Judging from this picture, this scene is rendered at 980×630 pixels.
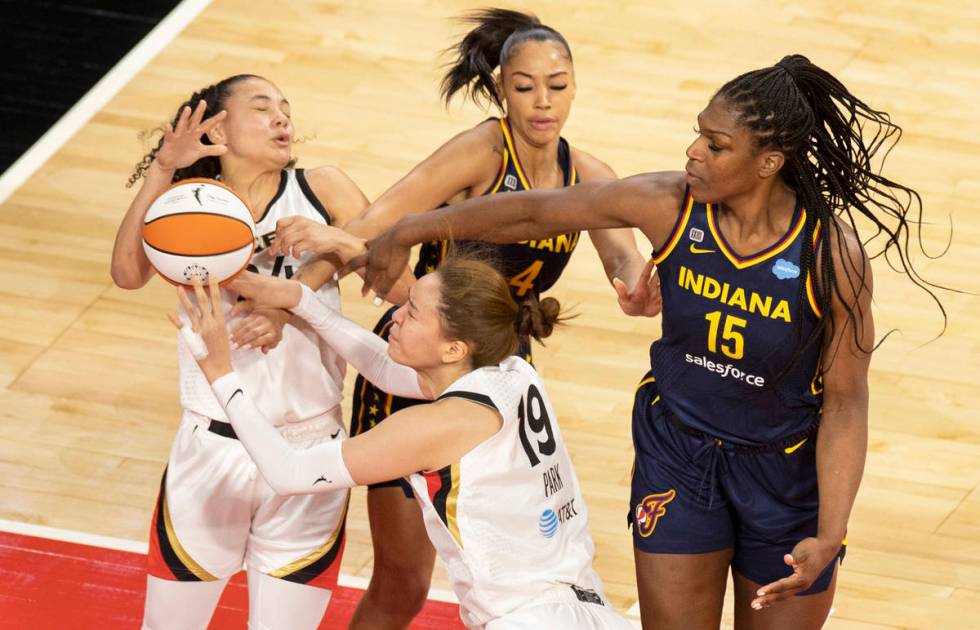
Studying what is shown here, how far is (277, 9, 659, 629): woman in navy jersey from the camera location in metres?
4.44

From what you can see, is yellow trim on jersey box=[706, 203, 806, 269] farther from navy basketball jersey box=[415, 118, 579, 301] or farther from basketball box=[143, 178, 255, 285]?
basketball box=[143, 178, 255, 285]

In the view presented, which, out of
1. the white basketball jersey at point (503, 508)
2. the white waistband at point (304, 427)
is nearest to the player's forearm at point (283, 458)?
the white basketball jersey at point (503, 508)

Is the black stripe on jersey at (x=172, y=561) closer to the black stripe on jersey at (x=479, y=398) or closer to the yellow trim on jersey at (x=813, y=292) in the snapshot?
the black stripe on jersey at (x=479, y=398)

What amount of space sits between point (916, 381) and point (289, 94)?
3.79 m

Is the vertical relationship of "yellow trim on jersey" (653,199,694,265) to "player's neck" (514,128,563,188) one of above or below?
above

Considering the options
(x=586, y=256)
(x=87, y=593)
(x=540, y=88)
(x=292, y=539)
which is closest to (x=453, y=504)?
(x=292, y=539)

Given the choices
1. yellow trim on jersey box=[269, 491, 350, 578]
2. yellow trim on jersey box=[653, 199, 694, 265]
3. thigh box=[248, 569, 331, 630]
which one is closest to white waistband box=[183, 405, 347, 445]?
yellow trim on jersey box=[269, 491, 350, 578]

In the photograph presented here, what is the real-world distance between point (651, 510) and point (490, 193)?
103 cm

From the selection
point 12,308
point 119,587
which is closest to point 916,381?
point 119,587

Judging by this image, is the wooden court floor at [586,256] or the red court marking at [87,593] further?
the wooden court floor at [586,256]

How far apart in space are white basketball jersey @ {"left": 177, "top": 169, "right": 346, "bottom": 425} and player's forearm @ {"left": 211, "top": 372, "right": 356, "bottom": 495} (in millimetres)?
305

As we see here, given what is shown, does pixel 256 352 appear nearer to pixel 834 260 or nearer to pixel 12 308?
pixel 834 260

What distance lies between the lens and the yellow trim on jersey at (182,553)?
3.99 metres

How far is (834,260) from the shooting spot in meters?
3.59
